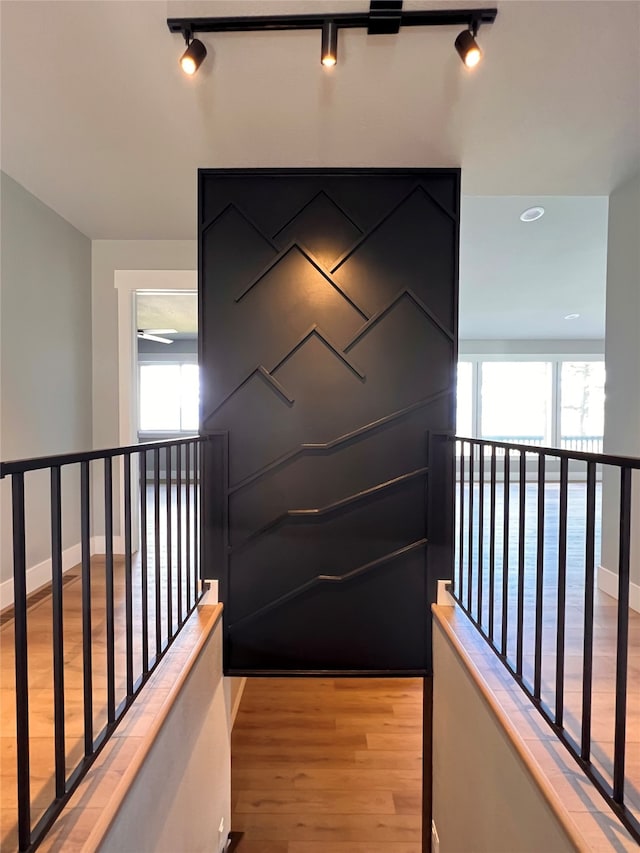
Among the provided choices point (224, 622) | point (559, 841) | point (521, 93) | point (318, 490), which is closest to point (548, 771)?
point (559, 841)

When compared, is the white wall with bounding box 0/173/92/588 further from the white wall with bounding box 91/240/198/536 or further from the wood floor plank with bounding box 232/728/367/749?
the wood floor plank with bounding box 232/728/367/749

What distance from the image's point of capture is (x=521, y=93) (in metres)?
1.73

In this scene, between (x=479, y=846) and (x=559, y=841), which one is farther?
(x=479, y=846)

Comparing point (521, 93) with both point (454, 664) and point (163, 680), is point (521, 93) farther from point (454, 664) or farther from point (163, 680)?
point (163, 680)

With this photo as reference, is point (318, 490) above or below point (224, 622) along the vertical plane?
above

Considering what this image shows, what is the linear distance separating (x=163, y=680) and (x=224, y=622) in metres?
0.75

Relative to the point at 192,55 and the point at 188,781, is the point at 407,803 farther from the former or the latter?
the point at 192,55

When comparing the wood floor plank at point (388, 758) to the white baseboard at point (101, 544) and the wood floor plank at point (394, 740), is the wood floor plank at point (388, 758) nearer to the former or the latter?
the wood floor plank at point (394, 740)

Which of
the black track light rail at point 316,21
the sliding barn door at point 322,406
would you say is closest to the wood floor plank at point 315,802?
the sliding barn door at point 322,406

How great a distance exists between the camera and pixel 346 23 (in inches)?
57.4

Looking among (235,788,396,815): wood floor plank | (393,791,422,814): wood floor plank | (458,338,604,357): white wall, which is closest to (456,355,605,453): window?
(458,338,604,357): white wall

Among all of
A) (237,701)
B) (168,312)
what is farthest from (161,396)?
(237,701)

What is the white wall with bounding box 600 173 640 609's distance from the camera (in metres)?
2.41

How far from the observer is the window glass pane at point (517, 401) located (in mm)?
7746
